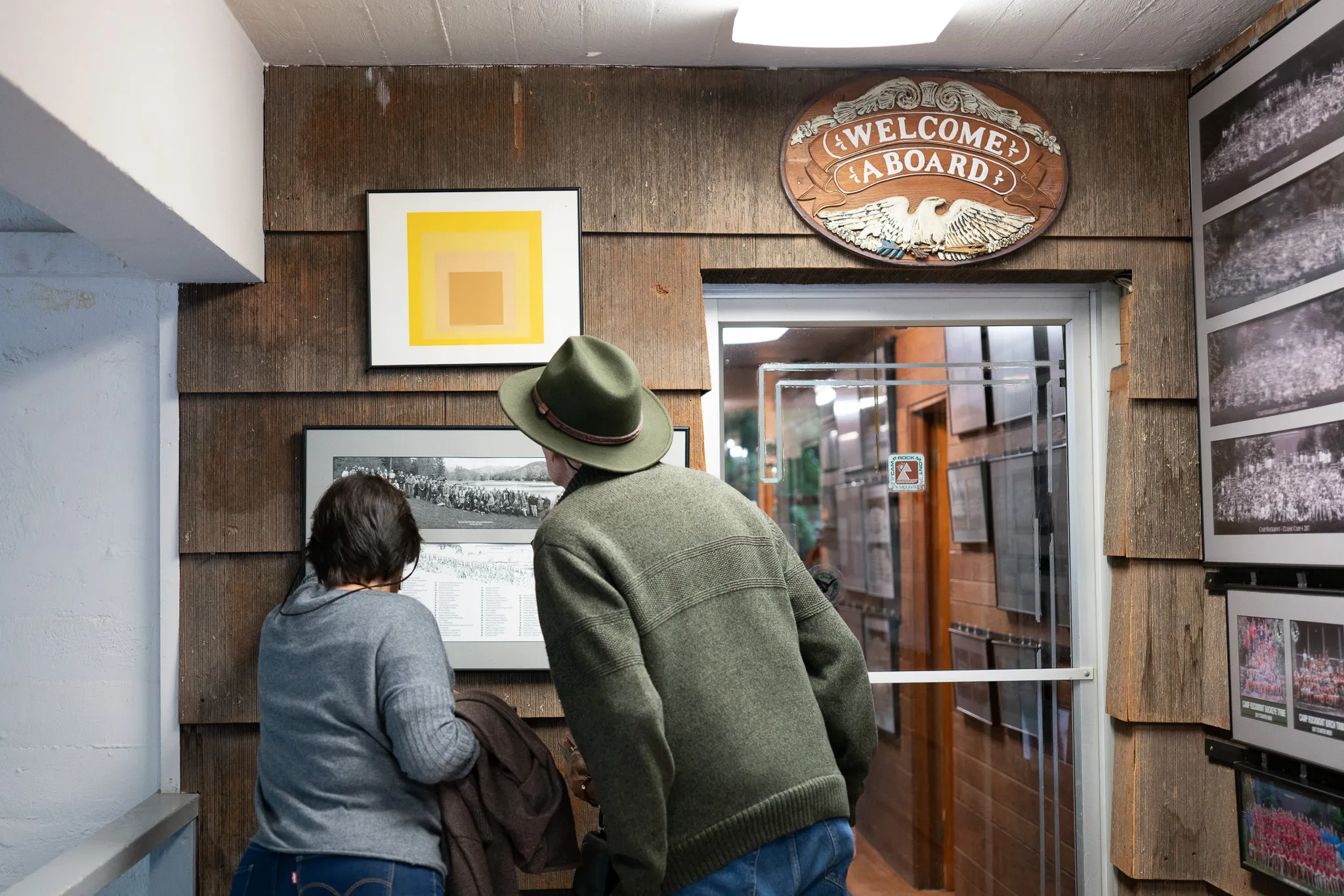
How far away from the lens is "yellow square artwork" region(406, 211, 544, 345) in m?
2.17

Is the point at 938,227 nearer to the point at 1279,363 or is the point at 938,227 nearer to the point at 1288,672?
the point at 1279,363

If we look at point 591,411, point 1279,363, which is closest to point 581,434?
point 591,411

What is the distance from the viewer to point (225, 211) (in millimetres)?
1944

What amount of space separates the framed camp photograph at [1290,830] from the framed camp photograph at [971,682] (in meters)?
0.51

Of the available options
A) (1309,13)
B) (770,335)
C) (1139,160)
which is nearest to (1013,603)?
(770,335)

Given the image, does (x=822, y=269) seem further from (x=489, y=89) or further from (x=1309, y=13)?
(x=1309, y=13)

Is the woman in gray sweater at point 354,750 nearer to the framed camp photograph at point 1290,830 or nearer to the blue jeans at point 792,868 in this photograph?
the blue jeans at point 792,868

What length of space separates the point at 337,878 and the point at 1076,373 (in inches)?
74.5

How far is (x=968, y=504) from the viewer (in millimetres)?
2387

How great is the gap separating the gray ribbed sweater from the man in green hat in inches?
10.6

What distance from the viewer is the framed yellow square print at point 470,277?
85.4 inches

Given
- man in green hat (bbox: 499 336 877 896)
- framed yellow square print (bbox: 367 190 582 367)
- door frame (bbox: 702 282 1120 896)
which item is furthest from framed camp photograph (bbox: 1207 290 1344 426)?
framed yellow square print (bbox: 367 190 582 367)

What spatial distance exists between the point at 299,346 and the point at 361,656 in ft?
3.01

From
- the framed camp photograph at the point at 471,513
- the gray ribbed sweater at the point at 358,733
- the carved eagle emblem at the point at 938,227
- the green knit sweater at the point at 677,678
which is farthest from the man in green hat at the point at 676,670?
the carved eagle emblem at the point at 938,227
